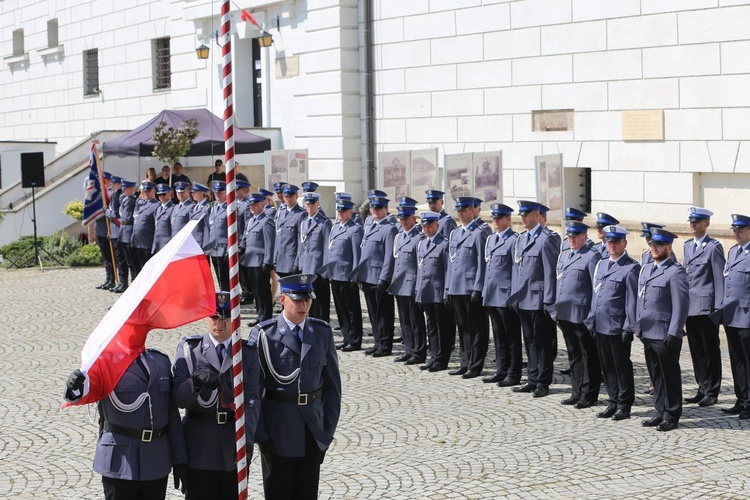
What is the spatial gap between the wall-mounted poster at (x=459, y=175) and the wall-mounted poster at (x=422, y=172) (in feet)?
2.03

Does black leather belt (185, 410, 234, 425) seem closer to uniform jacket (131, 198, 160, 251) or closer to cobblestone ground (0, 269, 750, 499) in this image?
cobblestone ground (0, 269, 750, 499)

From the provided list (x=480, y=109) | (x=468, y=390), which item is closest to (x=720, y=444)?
(x=468, y=390)

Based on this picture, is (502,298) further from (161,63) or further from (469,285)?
(161,63)

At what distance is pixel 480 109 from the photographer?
18.5m

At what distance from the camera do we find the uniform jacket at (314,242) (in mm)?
14188

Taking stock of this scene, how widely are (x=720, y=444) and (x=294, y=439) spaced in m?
3.92

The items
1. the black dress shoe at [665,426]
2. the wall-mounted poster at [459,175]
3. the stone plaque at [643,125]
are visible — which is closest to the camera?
the black dress shoe at [665,426]

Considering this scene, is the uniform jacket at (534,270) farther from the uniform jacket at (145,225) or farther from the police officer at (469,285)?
the uniform jacket at (145,225)

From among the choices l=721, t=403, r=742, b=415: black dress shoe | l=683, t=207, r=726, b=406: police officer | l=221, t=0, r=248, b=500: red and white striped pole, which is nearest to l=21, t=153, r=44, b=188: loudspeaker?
l=683, t=207, r=726, b=406: police officer

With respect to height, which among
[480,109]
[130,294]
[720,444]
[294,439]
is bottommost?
[720,444]

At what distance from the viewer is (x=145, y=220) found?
59.0 ft

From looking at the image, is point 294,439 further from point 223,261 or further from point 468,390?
point 223,261

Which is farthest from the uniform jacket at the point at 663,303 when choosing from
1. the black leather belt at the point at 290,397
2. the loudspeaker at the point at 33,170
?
the loudspeaker at the point at 33,170

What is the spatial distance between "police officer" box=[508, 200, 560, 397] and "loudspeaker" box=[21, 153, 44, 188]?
43.1 feet
